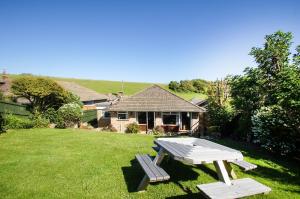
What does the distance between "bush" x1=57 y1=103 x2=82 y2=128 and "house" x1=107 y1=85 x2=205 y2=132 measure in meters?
3.66

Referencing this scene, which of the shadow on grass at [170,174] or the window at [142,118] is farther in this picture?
the window at [142,118]

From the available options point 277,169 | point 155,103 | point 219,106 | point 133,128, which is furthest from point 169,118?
point 277,169

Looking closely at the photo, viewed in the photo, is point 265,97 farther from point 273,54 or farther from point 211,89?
point 211,89

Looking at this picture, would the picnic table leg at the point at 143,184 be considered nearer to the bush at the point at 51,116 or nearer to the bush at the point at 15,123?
the bush at the point at 15,123

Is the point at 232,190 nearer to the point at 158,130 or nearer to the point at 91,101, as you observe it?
the point at 158,130

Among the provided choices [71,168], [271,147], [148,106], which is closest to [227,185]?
[71,168]

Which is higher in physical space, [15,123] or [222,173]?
[222,173]

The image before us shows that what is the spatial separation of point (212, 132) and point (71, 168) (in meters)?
15.8

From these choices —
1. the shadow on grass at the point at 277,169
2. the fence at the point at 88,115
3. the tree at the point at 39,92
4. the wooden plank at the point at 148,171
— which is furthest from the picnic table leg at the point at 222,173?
the fence at the point at 88,115

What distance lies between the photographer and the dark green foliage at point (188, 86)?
66.8 metres

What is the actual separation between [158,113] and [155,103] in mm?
1236

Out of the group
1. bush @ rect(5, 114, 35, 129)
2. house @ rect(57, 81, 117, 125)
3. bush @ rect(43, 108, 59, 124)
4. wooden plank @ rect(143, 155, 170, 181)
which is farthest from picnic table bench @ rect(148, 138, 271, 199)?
house @ rect(57, 81, 117, 125)

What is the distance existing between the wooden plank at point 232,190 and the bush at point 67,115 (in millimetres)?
19411

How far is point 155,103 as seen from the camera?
23.6 metres
